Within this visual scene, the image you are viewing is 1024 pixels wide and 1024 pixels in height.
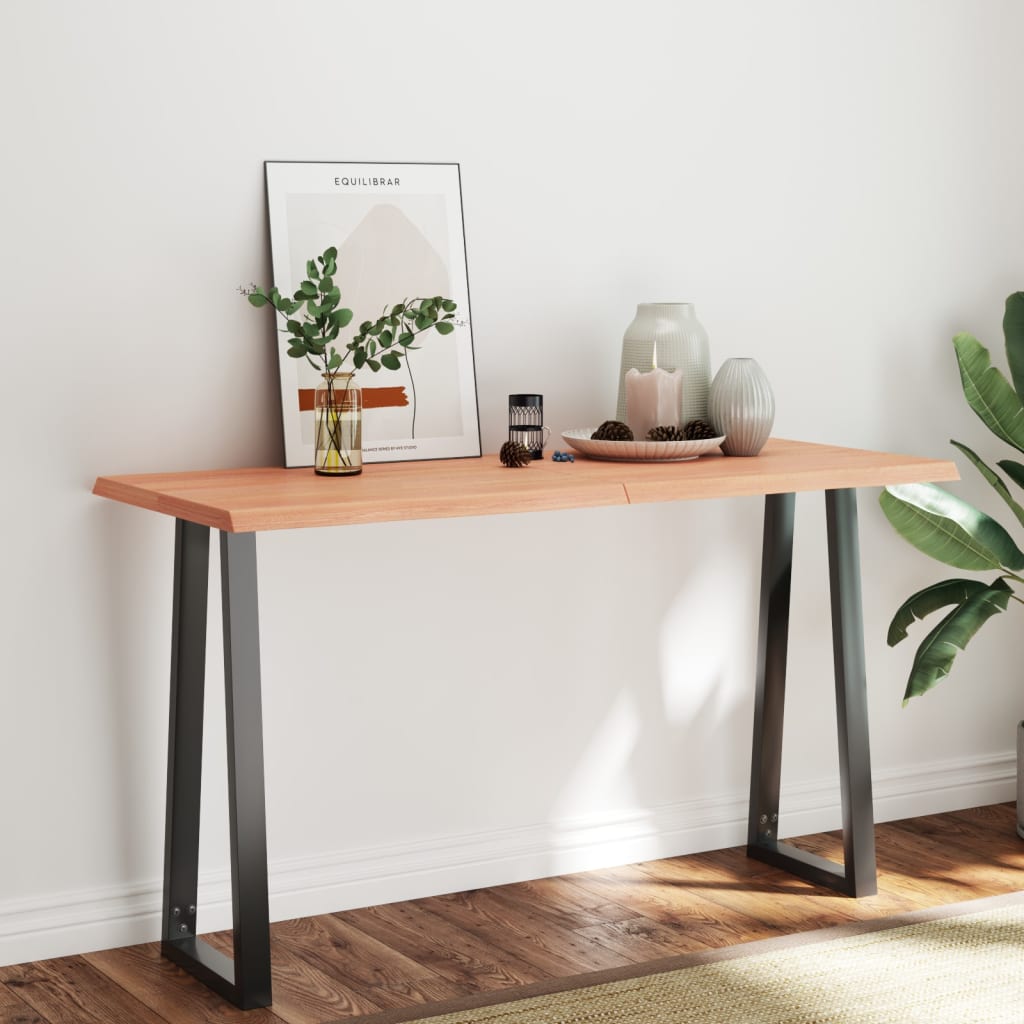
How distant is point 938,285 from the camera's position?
3.51m

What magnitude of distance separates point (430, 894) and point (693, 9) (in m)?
2.02

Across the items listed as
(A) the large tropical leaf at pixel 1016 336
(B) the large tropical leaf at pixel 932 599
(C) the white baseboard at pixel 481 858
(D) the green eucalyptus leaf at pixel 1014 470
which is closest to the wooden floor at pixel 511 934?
(C) the white baseboard at pixel 481 858

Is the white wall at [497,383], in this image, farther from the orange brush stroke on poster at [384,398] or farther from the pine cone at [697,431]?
the pine cone at [697,431]

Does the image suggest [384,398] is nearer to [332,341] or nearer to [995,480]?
[332,341]

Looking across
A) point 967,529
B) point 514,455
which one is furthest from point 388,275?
point 967,529

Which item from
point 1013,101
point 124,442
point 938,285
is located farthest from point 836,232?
point 124,442

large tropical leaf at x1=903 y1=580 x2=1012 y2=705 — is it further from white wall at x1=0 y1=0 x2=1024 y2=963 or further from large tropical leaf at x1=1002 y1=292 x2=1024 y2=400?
large tropical leaf at x1=1002 y1=292 x2=1024 y2=400

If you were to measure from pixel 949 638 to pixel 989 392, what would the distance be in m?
0.59

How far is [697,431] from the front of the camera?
2.84 meters

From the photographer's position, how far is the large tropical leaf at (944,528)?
10.3ft

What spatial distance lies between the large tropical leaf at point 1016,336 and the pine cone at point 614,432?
3.55 feet

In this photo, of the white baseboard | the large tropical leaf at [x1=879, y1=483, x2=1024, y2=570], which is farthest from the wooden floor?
the large tropical leaf at [x1=879, y1=483, x2=1024, y2=570]

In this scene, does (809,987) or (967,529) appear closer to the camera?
(809,987)

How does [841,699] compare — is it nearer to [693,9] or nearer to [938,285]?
[938,285]
